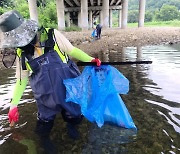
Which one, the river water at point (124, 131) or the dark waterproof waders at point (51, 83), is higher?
the dark waterproof waders at point (51, 83)

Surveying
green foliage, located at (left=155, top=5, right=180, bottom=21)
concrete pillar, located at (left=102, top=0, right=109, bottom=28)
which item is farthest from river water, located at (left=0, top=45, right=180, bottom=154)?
green foliage, located at (left=155, top=5, right=180, bottom=21)

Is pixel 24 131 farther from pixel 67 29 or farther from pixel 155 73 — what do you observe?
pixel 67 29

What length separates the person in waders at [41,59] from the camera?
2.56 m

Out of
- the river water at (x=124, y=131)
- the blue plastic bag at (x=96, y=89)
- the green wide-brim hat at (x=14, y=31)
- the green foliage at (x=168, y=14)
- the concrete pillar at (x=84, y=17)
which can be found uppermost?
the green foliage at (x=168, y=14)

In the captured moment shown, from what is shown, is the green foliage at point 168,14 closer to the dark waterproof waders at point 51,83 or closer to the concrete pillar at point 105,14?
the concrete pillar at point 105,14

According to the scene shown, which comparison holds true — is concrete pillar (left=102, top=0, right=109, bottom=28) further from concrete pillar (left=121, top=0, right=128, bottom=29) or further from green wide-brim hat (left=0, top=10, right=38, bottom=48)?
green wide-brim hat (left=0, top=10, right=38, bottom=48)

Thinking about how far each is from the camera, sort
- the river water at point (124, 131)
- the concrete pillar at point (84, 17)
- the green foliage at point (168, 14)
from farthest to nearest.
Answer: the green foliage at point (168, 14), the concrete pillar at point (84, 17), the river water at point (124, 131)

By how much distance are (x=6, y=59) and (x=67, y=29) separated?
75.0 feet

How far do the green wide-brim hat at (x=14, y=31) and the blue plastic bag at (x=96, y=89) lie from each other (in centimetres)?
69

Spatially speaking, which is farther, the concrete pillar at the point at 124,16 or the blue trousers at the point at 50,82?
the concrete pillar at the point at 124,16

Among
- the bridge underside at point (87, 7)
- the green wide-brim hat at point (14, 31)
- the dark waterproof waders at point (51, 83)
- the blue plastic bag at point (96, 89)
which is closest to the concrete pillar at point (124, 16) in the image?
the bridge underside at point (87, 7)

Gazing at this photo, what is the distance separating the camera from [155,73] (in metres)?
6.91

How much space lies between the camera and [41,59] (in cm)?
271

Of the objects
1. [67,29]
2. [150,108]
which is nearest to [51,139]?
[150,108]
